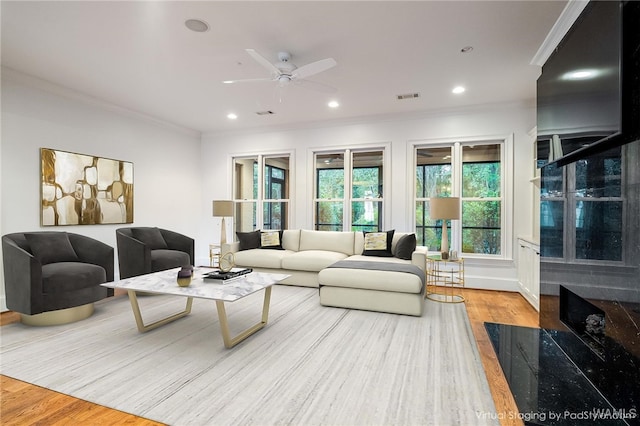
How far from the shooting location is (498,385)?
6.70 ft

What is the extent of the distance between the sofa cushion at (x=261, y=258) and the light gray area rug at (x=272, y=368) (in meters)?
1.43

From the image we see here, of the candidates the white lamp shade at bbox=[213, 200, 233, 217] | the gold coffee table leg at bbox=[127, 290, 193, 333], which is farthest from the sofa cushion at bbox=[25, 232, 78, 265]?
the white lamp shade at bbox=[213, 200, 233, 217]

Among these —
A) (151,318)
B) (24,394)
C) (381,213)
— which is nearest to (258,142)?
(381,213)

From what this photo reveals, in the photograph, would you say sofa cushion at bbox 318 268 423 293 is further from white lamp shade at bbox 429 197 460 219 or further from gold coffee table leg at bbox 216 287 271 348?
white lamp shade at bbox 429 197 460 219

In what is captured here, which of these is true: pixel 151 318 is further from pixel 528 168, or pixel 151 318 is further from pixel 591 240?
pixel 528 168

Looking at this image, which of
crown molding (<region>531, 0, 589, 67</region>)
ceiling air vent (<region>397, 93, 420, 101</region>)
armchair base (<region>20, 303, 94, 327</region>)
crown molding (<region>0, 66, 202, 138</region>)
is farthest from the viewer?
ceiling air vent (<region>397, 93, 420, 101</region>)

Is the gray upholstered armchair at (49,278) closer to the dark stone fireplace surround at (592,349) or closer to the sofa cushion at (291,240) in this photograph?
the sofa cushion at (291,240)

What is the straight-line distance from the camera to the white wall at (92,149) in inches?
147

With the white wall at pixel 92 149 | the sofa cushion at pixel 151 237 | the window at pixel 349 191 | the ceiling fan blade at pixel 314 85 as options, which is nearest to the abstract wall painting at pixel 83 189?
the white wall at pixel 92 149

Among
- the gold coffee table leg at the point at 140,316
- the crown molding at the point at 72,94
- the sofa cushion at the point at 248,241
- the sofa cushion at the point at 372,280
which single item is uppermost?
the crown molding at the point at 72,94

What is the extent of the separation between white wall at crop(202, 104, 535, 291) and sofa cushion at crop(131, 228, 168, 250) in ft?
5.70

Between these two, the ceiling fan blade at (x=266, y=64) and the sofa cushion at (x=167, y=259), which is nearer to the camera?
the ceiling fan blade at (x=266, y=64)

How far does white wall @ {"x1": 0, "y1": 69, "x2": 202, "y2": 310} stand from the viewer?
373 centimetres

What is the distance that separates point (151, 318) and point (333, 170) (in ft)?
12.5
